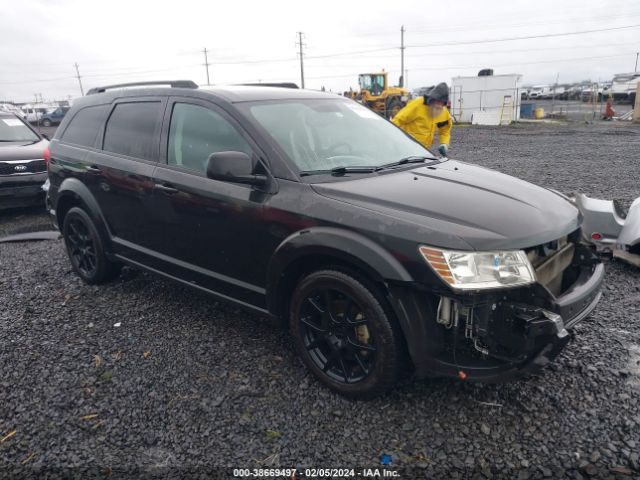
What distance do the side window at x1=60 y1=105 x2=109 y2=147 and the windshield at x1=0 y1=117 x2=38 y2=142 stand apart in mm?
4385

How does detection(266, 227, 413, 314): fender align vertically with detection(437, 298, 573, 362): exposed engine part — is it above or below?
above

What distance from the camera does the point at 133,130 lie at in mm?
4035

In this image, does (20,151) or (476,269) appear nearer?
(476,269)

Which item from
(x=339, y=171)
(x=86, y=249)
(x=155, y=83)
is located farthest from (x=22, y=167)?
(x=339, y=171)

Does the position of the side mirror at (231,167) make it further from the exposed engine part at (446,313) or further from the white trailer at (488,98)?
the white trailer at (488,98)

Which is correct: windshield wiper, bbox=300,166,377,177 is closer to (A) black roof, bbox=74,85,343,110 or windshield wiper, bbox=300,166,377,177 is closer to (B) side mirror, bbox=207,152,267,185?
(B) side mirror, bbox=207,152,267,185

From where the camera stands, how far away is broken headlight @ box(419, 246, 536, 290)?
236 cm

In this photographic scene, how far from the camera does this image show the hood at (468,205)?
8.12 ft

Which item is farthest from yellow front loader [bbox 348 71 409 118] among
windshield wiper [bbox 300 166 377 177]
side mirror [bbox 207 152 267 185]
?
side mirror [bbox 207 152 267 185]

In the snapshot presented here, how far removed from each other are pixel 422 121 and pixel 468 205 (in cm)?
389

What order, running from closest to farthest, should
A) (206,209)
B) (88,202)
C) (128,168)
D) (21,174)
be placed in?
1. (206,209)
2. (128,168)
3. (88,202)
4. (21,174)

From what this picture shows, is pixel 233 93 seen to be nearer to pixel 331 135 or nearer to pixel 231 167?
pixel 331 135

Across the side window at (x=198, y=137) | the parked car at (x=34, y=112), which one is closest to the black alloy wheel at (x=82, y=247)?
the side window at (x=198, y=137)

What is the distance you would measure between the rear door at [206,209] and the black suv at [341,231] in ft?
0.04
